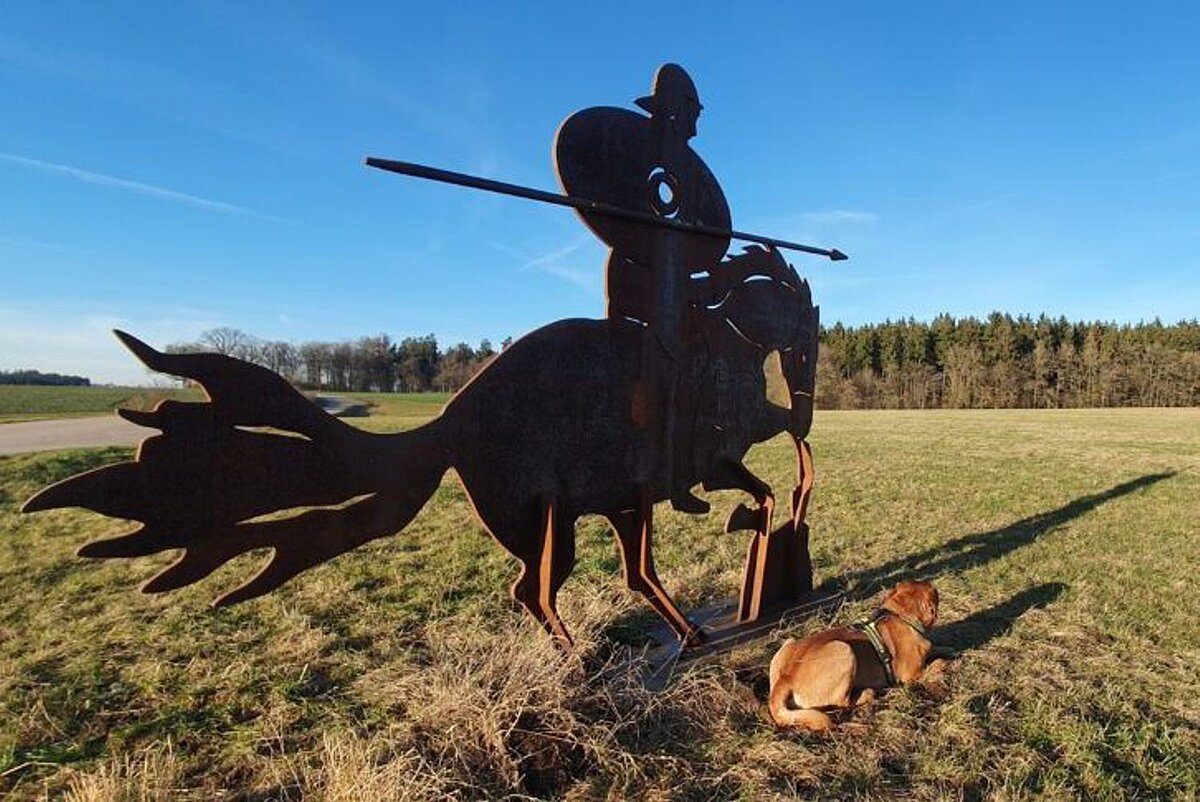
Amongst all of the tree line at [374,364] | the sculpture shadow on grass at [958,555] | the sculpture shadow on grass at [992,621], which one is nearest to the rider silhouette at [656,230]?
the sculpture shadow on grass at [992,621]

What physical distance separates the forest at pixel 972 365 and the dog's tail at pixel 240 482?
47.8m

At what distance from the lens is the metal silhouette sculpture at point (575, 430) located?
2586mm

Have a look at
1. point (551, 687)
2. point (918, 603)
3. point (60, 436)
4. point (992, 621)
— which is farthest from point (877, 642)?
point (60, 436)

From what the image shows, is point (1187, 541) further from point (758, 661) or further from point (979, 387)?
point (979, 387)

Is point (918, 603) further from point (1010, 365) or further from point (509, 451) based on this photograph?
point (1010, 365)

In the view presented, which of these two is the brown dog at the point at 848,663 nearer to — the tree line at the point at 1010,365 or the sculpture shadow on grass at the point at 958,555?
the sculpture shadow on grass at the point at 958,555

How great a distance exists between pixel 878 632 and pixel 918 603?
17.2 inches

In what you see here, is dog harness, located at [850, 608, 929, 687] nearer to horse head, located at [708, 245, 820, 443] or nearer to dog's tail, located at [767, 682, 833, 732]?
dog's tail, located at [767, 682, 833, 732]

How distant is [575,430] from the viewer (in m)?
3.78

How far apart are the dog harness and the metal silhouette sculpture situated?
3.42 feet

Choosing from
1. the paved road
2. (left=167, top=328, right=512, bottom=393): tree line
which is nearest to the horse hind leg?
the paved road

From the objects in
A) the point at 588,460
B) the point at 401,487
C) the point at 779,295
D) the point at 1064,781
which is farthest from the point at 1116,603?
the point at 401,487

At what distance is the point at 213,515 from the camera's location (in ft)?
8.56

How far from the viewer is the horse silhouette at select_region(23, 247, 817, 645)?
2533 mm
